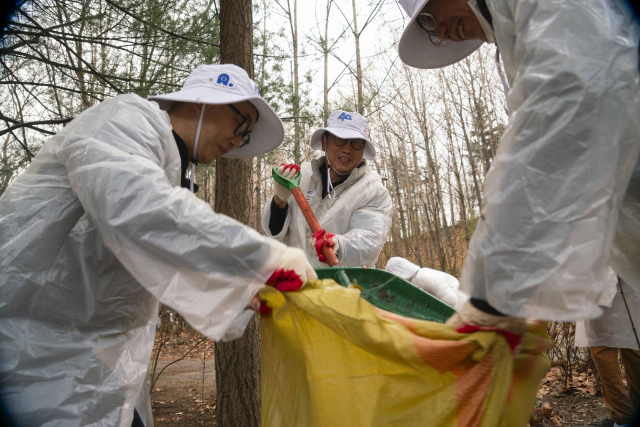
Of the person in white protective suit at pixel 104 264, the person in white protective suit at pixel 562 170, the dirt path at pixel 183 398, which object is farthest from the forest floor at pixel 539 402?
the person in white protective suit at pixel 562 170

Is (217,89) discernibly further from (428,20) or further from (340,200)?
(340,200)

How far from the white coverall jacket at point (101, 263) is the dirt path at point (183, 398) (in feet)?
9.82

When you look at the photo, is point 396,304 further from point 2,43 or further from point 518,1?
point 2,43

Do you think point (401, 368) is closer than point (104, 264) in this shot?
Yes

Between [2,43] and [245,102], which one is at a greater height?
[2,43]

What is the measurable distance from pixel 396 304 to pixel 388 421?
931 mm

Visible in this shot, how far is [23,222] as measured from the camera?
3.98 ft

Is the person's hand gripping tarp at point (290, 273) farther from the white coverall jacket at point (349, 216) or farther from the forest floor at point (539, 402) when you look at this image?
the forest floor at point (539, 402)

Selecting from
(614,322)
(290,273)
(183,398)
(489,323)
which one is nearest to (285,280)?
(290,273)

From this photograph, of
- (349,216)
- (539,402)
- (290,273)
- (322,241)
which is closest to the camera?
(290,273)

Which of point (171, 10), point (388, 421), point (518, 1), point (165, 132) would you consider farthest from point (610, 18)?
point (171, 10)

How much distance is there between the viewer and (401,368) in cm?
110

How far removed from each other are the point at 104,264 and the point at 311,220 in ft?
4.90

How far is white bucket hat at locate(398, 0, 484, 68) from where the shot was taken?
1.82 meters
